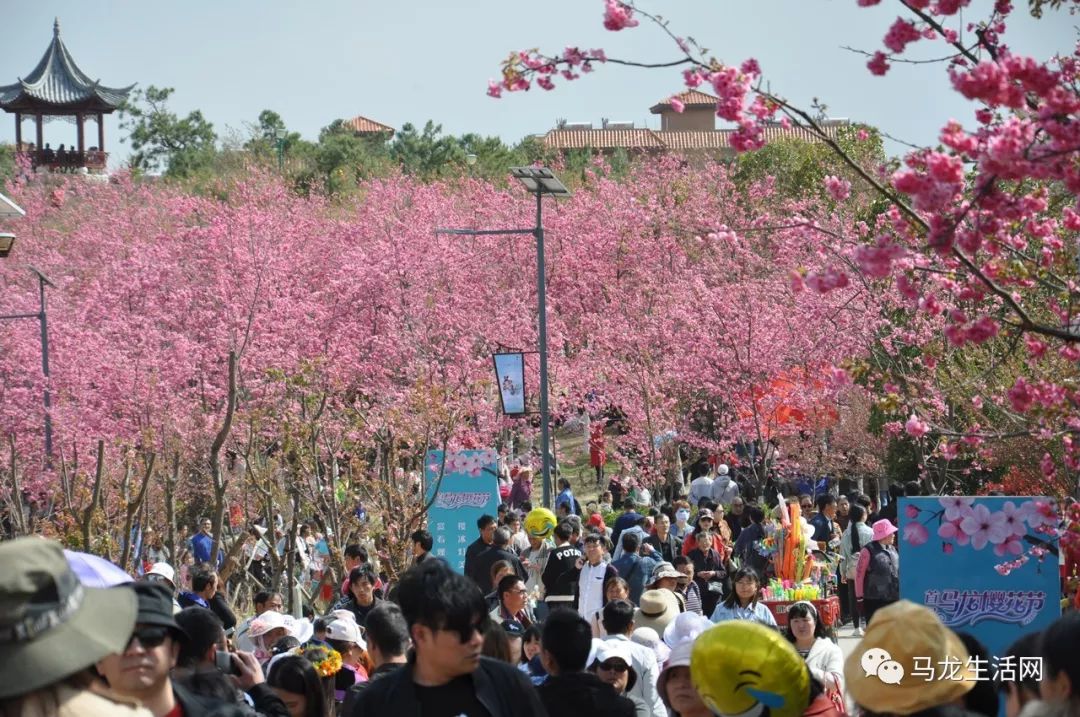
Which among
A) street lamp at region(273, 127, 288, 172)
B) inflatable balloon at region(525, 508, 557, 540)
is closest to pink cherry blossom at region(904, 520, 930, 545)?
inflatable balloon at region(525, 508, 557, 540)

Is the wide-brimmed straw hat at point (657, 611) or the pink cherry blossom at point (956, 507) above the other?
the pink cherry blossom at point (956, 507)

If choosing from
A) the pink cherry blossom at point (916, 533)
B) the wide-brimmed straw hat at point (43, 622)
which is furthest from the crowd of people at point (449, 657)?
the pink cherry blossom at point (916, 533)

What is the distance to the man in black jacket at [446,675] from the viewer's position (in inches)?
180

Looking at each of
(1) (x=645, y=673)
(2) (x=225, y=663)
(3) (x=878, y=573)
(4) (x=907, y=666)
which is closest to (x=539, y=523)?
(3) (x=878, y=573)

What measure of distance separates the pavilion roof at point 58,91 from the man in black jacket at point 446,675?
5579cm

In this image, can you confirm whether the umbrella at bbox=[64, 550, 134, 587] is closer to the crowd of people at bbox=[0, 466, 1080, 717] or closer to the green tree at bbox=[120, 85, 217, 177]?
the crowd of people at bbox=[0, 466, 1080, 717]

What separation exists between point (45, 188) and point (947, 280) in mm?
42553

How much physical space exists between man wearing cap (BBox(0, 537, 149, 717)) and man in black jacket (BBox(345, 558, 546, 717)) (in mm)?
1659

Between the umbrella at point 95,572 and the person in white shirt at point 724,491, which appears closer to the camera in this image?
the umbrella at point 95,572

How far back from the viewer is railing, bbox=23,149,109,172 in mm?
52281

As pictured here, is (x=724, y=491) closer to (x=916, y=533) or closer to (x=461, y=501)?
(x=461, y=501)

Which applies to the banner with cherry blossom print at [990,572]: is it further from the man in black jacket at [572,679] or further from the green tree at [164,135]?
the green tree at [164,135]

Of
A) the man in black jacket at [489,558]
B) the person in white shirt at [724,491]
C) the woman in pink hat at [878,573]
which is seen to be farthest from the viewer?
the person in white shirt at [724,491]

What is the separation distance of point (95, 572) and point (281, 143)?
4990cm
